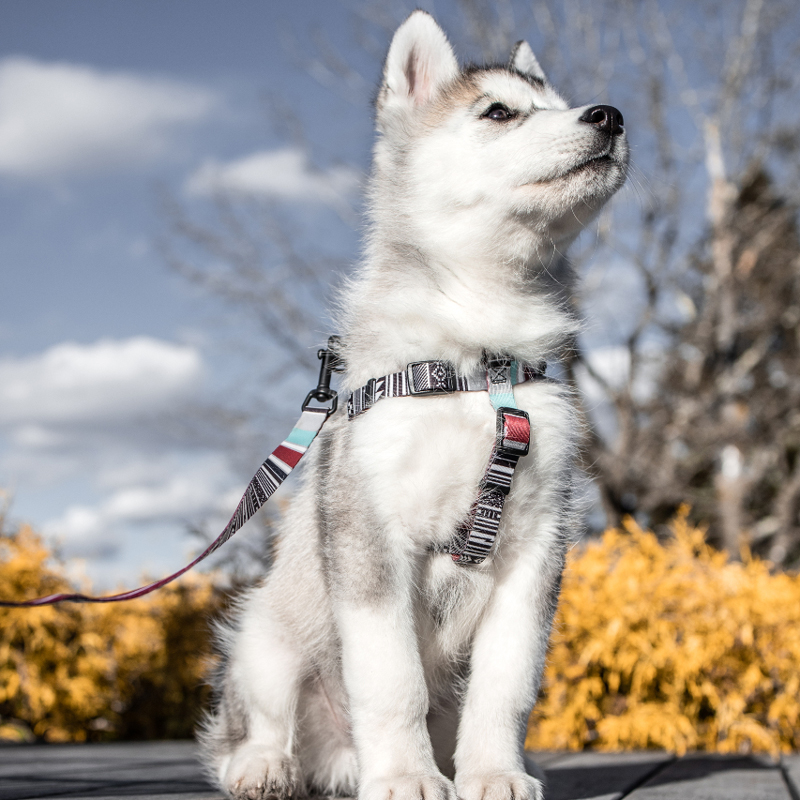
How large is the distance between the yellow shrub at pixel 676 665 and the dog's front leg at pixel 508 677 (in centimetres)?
230

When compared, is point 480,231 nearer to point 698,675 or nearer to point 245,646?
point 245,646

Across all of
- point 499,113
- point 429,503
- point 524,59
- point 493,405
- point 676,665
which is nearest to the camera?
point 429,503

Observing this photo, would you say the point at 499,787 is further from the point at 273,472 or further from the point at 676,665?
the point at 676,665

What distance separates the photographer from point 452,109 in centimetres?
270

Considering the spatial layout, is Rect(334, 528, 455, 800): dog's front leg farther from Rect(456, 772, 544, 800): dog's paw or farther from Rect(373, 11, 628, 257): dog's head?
Rect(373, 11, 628, 257): dog's head

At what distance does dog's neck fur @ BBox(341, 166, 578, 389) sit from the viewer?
2375 mm

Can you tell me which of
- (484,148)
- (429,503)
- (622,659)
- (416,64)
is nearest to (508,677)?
(429,503)

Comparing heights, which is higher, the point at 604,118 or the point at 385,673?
the point at 604,118

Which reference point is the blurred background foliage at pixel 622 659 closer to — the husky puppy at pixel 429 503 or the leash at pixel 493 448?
the husky puppy at pixel 429 503

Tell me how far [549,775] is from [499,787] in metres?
1.37

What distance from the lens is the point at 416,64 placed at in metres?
2.88

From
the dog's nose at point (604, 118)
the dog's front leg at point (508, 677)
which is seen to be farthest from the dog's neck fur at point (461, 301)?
the dog's front leg at point (508, 677)

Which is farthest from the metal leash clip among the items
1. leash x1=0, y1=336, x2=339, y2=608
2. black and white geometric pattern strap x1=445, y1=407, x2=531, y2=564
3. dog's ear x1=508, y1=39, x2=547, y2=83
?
dog's ear x1=508, y1=39, x2=547, y2=83

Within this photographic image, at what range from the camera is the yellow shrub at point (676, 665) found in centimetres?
438
